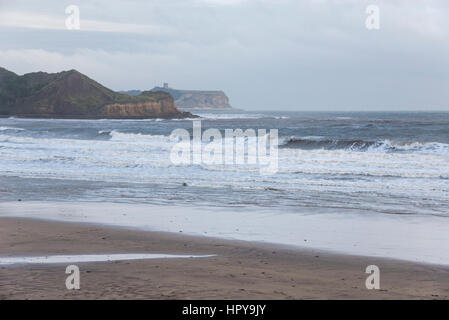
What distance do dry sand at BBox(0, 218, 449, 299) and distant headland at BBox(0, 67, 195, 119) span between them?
91.2 meters

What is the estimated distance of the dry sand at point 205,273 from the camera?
5426 mm

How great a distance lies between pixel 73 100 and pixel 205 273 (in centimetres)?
10163

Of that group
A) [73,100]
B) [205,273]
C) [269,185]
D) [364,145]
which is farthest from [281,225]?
[73,100]

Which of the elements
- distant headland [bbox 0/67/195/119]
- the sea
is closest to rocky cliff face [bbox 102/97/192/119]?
distant headland [bbox 0/67/195/119]

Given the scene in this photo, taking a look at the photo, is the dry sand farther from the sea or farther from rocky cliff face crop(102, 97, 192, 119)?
rocky cliff face crop(102, 97, 192, 119)

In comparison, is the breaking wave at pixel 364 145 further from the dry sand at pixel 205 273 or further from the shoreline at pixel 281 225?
the dry sand at pixel 205 273

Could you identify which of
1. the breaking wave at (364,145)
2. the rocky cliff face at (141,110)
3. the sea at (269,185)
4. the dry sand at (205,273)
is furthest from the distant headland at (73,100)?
the dry sand at (205,273)

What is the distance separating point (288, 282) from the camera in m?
5.96

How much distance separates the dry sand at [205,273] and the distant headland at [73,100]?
299 feet

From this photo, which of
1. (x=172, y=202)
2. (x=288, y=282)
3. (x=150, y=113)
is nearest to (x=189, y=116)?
(x=150, y=113)

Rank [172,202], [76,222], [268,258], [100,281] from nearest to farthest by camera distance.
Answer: [100,281]
[268,258]
[76,222]
[172,202]

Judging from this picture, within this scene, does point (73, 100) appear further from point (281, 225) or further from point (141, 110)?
point (281, 225)
